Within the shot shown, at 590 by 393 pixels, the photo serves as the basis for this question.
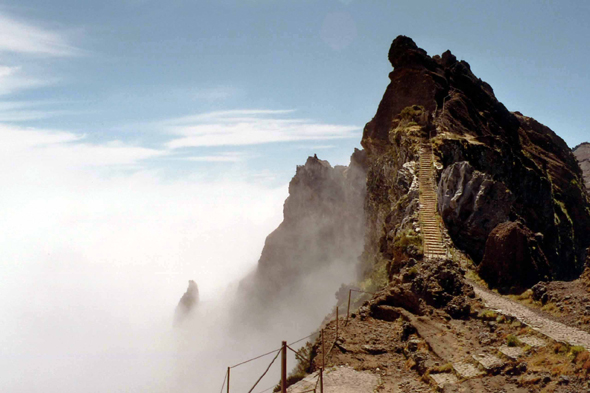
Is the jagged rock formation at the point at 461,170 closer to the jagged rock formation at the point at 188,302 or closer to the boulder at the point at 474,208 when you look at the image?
the boulder at the point at 474,208

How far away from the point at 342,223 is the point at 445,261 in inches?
2307

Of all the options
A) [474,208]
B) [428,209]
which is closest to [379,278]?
[428,209]

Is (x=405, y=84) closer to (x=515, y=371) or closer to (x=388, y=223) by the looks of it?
(x=388, y=223)

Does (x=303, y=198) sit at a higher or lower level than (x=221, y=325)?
higher

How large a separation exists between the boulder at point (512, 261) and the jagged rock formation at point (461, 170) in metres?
3.49

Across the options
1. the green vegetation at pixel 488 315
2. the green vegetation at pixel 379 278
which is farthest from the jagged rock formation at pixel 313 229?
the green vegetation at pixel 488 315

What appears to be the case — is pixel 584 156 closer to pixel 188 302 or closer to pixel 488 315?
pixel 188 302

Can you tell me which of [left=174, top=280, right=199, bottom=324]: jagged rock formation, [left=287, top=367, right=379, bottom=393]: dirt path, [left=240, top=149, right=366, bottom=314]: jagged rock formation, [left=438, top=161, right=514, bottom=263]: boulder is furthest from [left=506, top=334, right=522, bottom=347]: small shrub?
[left=174, top=280, right=199, bottom=324]: jagged rock formation

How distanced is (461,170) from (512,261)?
7605mm

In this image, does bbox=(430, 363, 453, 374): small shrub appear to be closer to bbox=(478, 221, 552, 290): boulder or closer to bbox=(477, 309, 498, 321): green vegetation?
bbox=(477, 309, 498, 321): green vegetation

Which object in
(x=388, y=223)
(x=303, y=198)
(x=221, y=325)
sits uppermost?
(x=303, y=198)

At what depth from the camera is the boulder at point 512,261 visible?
1891cm

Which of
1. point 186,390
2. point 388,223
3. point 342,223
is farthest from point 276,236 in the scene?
point 388,223

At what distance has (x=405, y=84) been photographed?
153 ft
